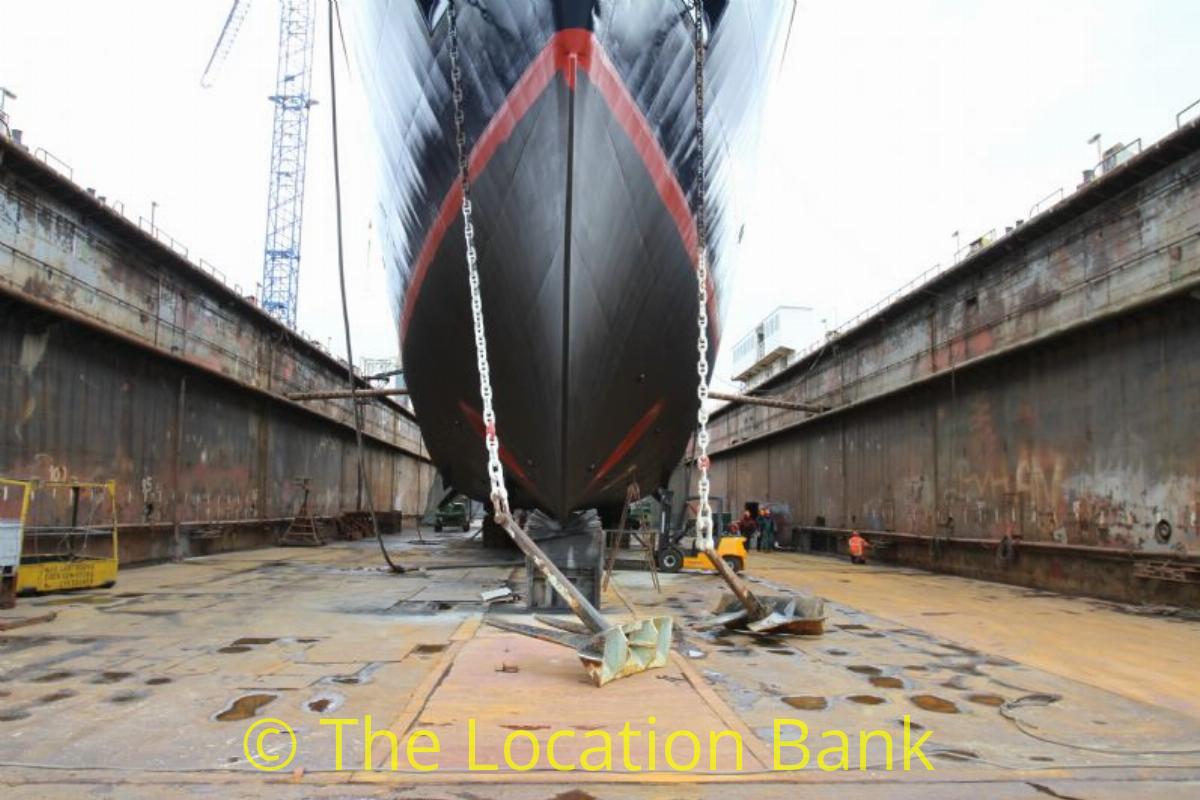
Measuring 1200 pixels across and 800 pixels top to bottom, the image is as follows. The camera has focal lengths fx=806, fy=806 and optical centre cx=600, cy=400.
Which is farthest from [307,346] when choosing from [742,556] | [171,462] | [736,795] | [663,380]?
[736,795]

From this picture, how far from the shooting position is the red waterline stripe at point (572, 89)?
554cm

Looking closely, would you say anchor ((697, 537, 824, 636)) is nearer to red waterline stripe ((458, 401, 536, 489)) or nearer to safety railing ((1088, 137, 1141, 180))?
red waterline stripe ((458, 401, 536, 489))

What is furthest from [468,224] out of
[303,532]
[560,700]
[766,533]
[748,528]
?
[766,533]

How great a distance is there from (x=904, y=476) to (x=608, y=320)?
10540 mm

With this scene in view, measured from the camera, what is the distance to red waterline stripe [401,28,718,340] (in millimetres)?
5539

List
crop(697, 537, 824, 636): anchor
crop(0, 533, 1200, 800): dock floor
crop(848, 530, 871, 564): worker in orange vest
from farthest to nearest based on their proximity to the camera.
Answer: crop(848, 530, 871, 564): worker in orange vest < crop(697, 537, 824, 636): anchor < crop(0, 533, 1200, 800): dock floor

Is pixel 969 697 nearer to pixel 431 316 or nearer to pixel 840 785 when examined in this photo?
pixel 840 785

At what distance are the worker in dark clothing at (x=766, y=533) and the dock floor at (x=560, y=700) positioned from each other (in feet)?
42.2

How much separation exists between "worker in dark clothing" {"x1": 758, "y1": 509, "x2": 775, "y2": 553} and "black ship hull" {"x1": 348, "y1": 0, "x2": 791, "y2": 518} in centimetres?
1392

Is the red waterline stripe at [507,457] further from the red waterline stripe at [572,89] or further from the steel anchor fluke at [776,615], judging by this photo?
the steel anchor fluke at [776,615]

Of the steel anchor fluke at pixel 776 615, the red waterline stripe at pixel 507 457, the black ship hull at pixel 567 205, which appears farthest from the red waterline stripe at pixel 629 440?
the steel anchor fluke at pixel 776 615

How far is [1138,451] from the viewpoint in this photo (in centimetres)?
883

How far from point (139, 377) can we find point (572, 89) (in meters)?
9.81

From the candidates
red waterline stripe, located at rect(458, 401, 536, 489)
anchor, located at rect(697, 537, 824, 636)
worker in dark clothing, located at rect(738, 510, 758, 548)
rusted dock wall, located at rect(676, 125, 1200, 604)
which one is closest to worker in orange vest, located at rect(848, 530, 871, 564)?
rusted dock wall, located at rect(676, 125, 1200, 604)
